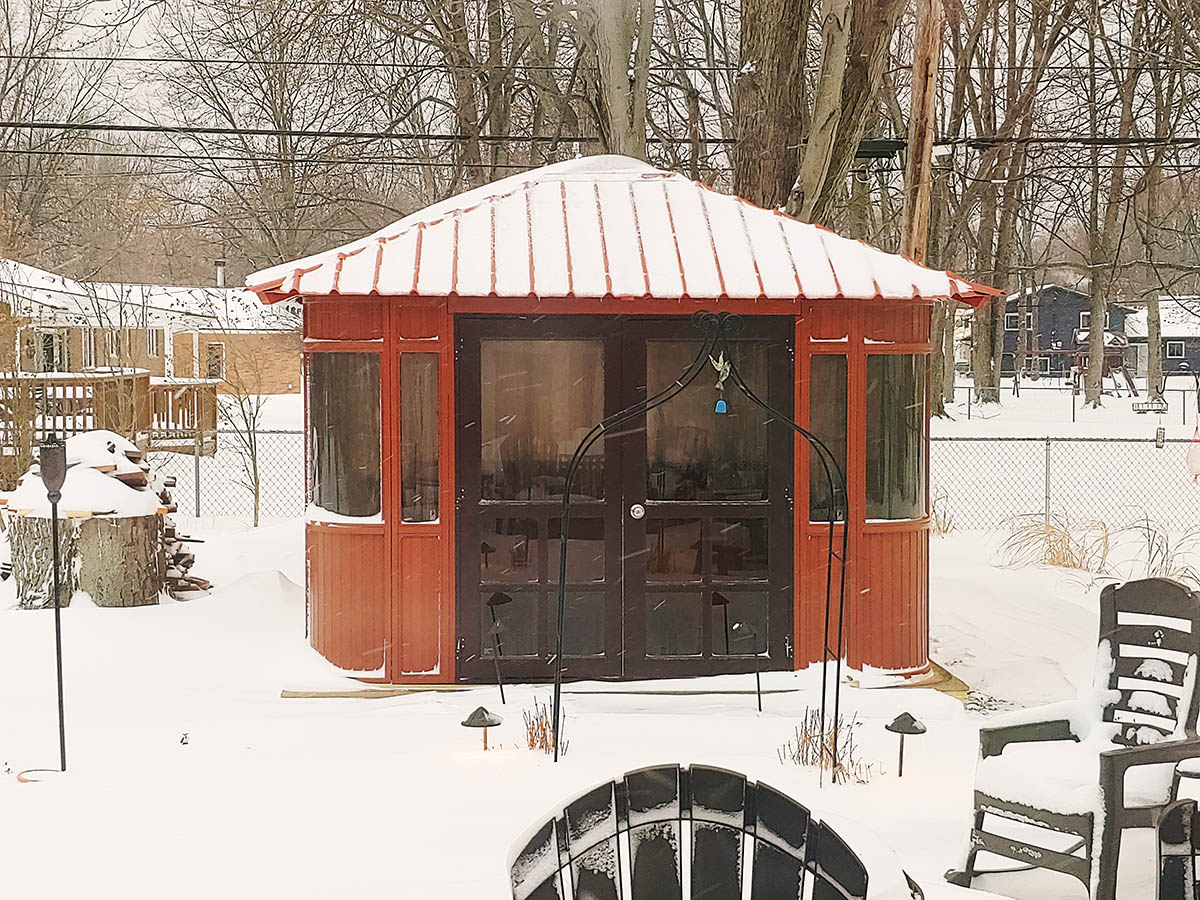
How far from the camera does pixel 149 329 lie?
96.0 ft

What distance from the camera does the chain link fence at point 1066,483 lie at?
56.0ft

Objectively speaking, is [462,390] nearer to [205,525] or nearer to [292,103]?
[205,525]

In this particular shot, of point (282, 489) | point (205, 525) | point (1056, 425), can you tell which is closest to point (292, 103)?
point (282, 489)

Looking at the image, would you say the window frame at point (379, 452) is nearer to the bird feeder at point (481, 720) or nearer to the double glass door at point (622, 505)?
the double glass door at point (622, 505)

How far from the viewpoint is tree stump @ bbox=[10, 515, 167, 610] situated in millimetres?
10078

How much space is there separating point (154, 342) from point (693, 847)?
3262 centimetres

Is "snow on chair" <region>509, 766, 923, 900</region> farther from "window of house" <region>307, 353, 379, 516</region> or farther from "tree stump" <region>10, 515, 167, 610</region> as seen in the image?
"tree stump" <region>10, 515, 167, 610</region>

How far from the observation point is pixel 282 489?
2131 centimetres

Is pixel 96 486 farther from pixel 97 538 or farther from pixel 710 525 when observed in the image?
pixel 710 525

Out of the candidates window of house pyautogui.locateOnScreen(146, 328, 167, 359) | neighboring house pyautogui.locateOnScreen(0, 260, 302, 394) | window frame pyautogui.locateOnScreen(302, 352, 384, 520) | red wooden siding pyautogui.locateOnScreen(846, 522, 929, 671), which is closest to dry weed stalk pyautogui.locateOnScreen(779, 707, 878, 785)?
red wooden siding pyautogui.locateOnScreen(846, 522, 929, 671)

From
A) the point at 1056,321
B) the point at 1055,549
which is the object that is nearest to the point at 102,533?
the point at 1055,549

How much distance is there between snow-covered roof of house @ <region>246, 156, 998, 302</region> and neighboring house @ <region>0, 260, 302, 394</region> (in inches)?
369

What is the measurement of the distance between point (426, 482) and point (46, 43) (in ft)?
68.5

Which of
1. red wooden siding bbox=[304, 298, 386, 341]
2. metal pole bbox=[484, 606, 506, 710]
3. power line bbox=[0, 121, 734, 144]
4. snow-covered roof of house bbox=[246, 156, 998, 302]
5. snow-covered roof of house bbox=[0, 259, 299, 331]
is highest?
power line bbox=[0, 121, 734, 144]
